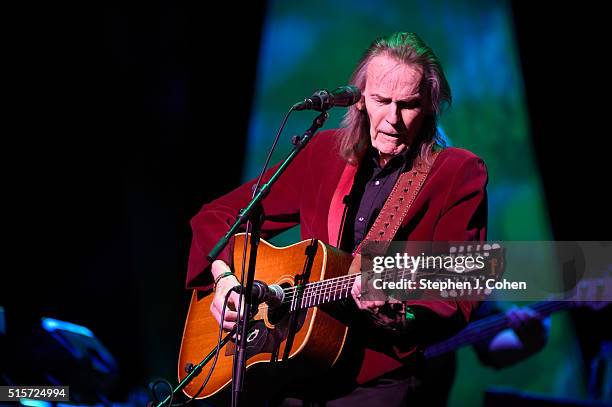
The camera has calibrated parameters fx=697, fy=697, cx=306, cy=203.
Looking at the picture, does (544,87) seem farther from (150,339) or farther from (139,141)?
(150,339)

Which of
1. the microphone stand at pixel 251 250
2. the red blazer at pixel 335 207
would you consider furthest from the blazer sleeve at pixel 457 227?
the microphone stand at pixel 251 250

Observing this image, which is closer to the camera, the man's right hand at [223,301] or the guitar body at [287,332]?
the guitar body at [287,332]

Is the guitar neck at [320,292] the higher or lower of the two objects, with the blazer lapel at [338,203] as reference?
lower

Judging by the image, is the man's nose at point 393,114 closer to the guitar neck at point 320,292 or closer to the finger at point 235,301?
the guitar neck at point 320,292

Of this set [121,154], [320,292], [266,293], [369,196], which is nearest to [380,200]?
[369,196]

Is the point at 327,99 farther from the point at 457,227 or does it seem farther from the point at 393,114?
the point at 457,227

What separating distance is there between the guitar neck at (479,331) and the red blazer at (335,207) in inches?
68.8

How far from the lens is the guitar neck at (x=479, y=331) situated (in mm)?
4574

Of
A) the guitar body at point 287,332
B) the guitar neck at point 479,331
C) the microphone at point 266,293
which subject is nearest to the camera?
the microphone at point 266,293

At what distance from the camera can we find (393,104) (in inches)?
117

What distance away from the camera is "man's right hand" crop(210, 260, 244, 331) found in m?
2.99

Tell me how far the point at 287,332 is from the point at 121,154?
3399mm

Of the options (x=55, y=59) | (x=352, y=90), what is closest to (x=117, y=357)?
(x=55, y=59)

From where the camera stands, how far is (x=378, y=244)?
9.31 feet
